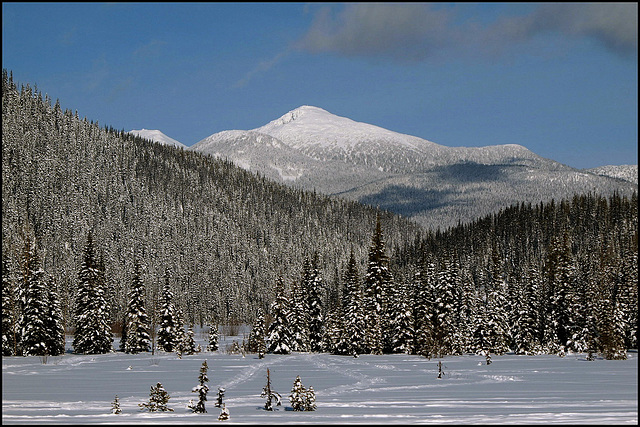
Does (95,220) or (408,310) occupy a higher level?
(95,220)

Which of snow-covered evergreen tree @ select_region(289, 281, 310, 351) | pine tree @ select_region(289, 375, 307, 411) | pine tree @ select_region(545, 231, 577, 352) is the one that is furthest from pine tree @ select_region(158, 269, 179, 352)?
pine tree @ select_region(289, 375, 307, 411)

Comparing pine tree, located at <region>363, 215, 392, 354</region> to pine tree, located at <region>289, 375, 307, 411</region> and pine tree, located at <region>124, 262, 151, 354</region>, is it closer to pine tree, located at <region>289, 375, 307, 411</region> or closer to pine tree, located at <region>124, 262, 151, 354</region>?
pine tree, located at <region>124, 262, 151, 354</region>

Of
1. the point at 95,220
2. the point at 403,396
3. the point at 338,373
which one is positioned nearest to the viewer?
the point at 403,396

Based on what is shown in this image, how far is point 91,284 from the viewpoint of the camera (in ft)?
199

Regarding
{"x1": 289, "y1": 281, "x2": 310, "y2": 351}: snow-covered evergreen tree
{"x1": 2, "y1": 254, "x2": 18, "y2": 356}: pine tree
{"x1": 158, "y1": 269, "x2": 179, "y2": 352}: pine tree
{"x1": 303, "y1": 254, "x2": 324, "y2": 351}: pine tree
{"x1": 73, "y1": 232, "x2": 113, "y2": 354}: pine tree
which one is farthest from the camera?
{"x1": 303, "y1": 254, "x2": 324, "y2": 351}: pine tree

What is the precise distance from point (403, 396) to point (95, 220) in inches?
7153

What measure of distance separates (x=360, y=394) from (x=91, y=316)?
144 ft

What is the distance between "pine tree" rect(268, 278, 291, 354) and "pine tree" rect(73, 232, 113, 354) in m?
16.4

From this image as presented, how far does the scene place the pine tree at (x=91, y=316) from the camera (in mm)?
59062

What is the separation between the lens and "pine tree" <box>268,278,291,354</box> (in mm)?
56125

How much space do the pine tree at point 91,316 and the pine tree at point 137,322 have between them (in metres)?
2.25

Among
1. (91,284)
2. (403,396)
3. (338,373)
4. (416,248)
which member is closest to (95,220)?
(416,248)

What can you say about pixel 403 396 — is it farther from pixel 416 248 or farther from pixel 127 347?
pixel 416 248

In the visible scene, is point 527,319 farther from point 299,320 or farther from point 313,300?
point 299,320
